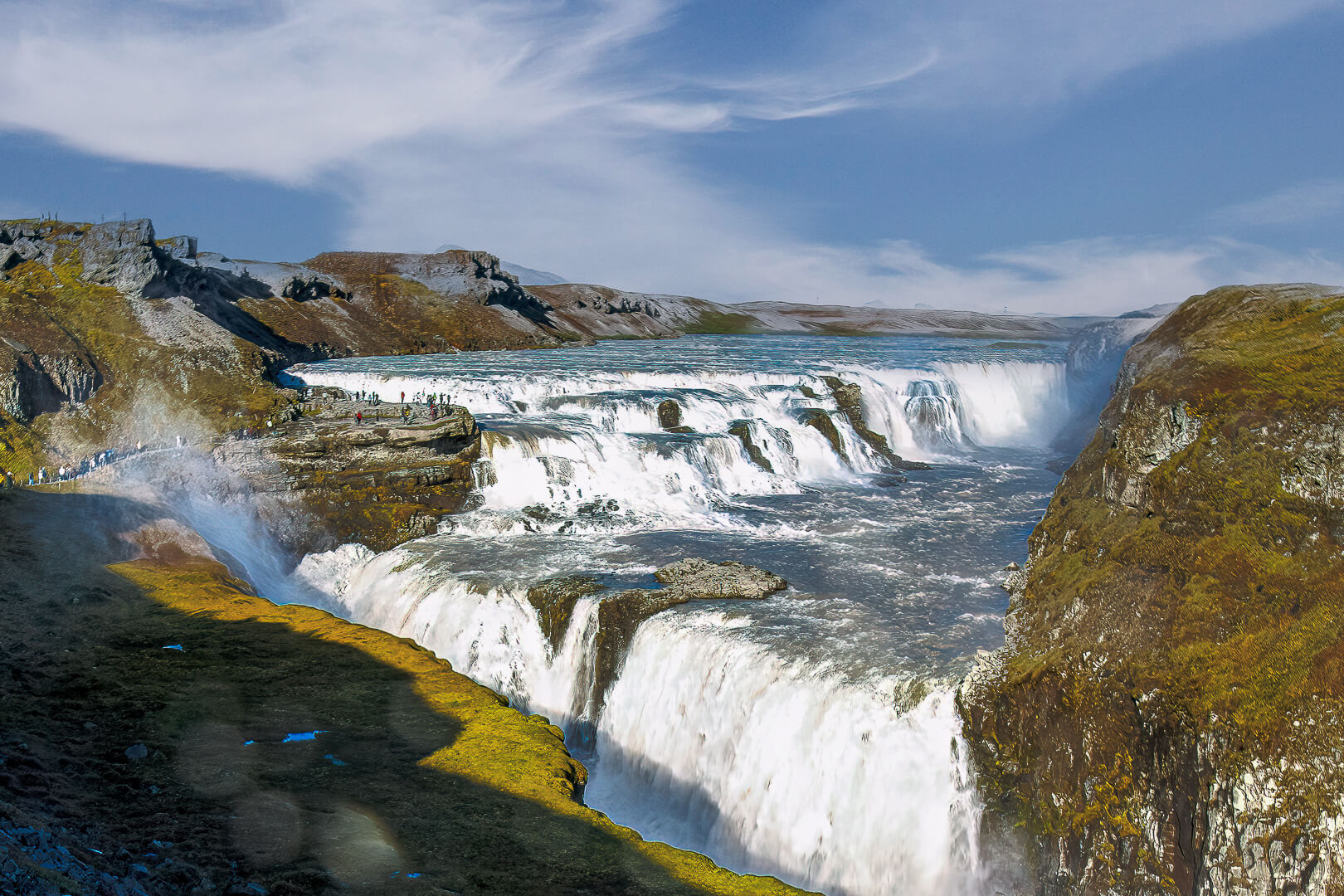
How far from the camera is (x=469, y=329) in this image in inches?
4424

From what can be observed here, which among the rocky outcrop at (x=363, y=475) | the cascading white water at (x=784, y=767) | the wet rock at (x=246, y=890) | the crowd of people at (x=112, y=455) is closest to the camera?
the wet rock at (x=246, y=890)

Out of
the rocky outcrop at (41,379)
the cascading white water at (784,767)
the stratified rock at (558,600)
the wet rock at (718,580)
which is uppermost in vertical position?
the rocky outcrop at (41,379)

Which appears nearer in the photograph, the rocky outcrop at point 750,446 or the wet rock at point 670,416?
the rocky outcrop at point 750,446

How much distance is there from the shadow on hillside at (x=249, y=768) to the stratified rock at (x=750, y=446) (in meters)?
23.1

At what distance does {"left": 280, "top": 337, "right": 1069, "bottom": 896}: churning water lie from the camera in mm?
14227

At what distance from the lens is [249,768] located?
11.6m

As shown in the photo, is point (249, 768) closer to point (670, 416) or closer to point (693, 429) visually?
point (693, 429)

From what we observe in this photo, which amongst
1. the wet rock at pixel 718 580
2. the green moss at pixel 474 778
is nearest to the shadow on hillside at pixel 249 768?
the green moss at pixel 474 778

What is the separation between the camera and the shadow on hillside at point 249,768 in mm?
9289

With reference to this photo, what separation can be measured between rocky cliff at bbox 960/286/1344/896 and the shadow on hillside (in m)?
6.22

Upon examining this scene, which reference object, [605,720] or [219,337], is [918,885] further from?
[219,337]

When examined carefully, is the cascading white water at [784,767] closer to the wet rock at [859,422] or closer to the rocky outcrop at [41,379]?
the wet rock at [859,422]

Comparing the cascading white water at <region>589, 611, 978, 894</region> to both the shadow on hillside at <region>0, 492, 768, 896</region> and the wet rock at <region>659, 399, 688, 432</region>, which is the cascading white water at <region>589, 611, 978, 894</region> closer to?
the shadow on hillside at <region>0, 492, 768, 896</region>

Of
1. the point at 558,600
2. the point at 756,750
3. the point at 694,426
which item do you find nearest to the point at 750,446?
the point at 694,426
